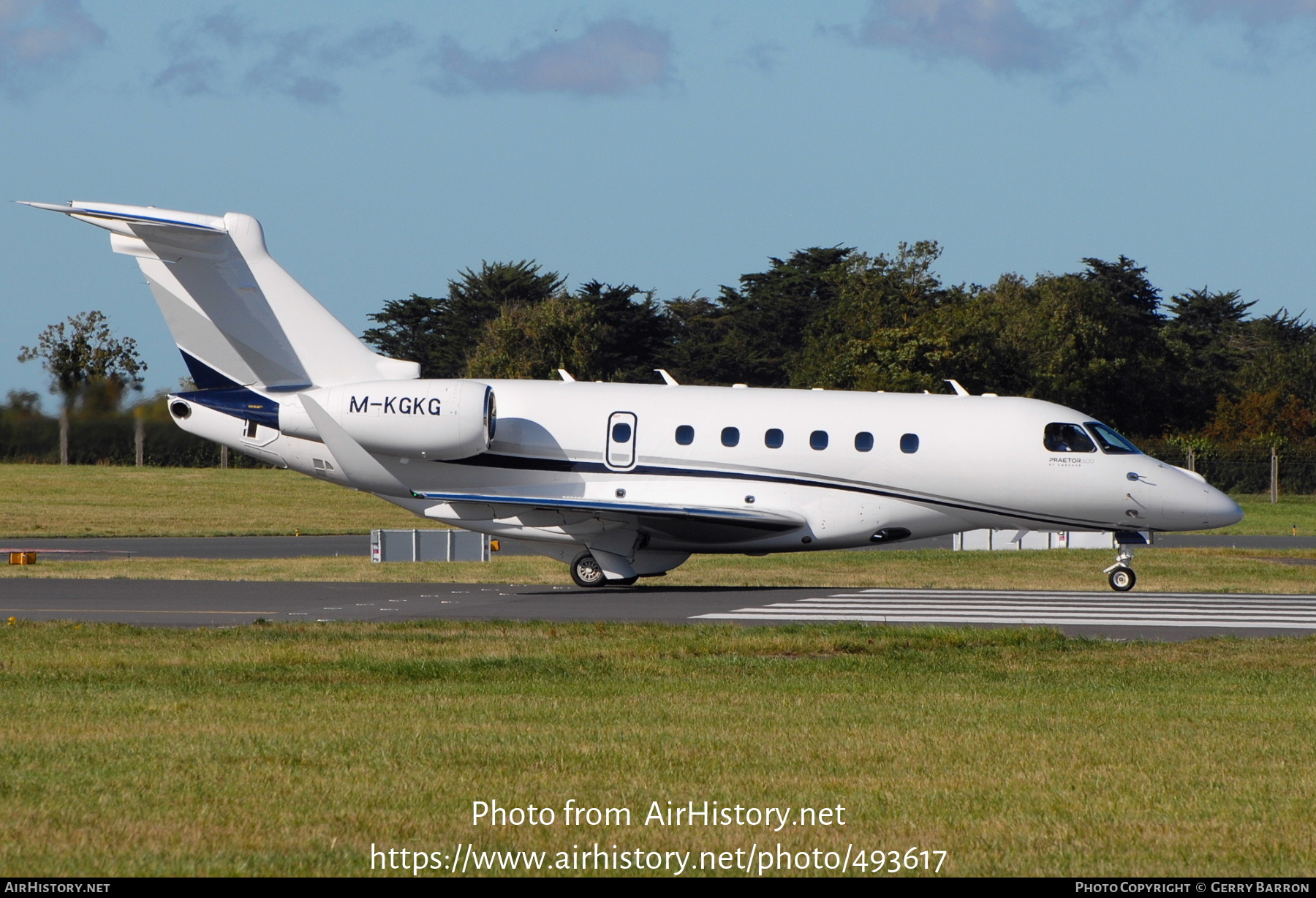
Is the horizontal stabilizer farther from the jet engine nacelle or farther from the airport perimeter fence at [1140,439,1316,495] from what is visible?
the airport perimeter fence at [1140,439,1316,495]

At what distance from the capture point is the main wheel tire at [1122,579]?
22.8 meters

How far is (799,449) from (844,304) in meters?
50.0

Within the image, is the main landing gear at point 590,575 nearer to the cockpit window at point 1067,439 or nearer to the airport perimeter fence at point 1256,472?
the cockpit window at point 1067,439

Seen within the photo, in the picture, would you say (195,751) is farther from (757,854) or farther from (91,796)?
(757,854)

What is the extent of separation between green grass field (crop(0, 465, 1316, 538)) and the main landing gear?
19623mm

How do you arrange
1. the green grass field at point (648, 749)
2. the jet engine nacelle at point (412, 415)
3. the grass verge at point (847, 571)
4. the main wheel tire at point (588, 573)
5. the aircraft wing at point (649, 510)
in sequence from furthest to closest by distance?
the grass verge at point (847, 571) → the main wheel tire at point (588, 573) → the jet engine nacelle at point (412, 415) → the aircraft wing at point (649, 510) → the green grass field at point (648, 749)

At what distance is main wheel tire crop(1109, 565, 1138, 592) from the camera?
74.8 feet

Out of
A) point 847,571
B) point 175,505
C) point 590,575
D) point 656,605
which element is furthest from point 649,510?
point 175,505

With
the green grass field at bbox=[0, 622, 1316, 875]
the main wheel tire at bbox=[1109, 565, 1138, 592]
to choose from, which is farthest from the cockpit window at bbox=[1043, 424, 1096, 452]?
the green grass field at bbox=[0, 622, 1316, 875]

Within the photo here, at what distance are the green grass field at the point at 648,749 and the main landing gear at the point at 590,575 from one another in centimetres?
835

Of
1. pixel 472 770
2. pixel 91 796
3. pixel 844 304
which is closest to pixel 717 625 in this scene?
pixel 472 770

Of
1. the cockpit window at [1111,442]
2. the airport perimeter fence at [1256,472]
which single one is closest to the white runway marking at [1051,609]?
the cockpit window at [1111,442]

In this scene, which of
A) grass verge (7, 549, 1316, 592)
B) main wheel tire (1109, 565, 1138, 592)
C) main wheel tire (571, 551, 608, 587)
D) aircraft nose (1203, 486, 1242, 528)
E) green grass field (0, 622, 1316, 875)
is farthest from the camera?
grass verge (7, 549, 1316, 592)

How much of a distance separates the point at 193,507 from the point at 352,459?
30.6m
